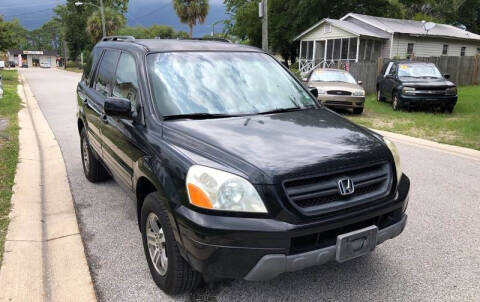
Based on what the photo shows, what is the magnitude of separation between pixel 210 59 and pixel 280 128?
1.15 m

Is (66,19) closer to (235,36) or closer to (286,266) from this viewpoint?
(235,36)

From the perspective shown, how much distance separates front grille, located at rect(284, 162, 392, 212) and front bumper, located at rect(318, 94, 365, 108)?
10003 mm

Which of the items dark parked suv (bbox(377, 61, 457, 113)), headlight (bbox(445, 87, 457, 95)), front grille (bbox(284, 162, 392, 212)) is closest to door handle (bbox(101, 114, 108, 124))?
front grille (bbox(284, 162, 392, 212))

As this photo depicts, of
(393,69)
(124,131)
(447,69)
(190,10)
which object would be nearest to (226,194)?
(124,131)

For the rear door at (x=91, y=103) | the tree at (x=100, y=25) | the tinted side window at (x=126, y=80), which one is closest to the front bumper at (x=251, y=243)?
the tinted side window at (x=126, y=80)

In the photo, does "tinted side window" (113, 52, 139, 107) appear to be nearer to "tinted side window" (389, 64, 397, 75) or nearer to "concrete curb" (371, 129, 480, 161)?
"concrete curb" (371, 129, 480, 161)

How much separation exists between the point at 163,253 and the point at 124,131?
121 centimetres

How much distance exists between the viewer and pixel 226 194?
99.0 inches

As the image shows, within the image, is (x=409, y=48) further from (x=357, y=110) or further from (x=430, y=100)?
(x=357, y=110)

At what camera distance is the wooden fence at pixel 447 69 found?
729 inches

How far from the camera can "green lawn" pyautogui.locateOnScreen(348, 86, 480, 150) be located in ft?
30.6

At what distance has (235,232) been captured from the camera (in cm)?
246

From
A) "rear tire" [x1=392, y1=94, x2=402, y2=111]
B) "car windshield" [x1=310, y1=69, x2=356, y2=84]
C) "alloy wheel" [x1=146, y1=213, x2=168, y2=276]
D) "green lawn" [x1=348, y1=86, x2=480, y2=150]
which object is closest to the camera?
"alloy wheel" [x1=146, y1=213, x2=168, y2=276]

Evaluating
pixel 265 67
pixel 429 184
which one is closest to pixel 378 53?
pixel 429 184
